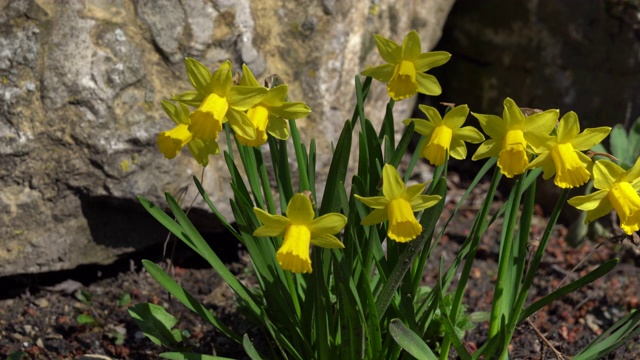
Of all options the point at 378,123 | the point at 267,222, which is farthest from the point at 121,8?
the point at 267,222

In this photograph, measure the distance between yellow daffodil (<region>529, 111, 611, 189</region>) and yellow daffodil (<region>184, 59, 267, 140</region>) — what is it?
61 cm

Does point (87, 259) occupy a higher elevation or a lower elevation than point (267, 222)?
lower

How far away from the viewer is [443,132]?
5.86ft

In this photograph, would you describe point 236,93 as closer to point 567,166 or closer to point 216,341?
point 567,166

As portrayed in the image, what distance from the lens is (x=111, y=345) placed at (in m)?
2.51

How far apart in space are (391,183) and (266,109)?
31cm

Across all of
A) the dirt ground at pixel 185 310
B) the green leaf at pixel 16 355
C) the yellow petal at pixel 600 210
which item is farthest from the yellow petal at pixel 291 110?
the green leaf at pixel 16 355

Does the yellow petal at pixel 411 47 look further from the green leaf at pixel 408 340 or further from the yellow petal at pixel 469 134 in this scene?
the green leaf at pixel 408 340

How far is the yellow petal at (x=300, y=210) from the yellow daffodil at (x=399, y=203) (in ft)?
0.33

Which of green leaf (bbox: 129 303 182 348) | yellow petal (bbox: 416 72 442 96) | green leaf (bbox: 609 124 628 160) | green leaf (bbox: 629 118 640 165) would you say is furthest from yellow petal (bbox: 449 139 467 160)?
green leaf (bbox: 629 118 640 165)

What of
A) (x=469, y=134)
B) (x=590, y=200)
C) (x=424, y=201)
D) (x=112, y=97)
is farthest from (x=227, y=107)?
(x=112, y=97)

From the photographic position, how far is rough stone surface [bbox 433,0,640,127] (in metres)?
3.23

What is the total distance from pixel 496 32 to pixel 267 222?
2240mm

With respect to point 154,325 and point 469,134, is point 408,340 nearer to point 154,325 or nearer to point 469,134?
point 469,134
